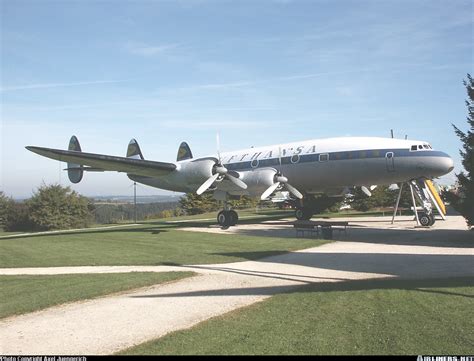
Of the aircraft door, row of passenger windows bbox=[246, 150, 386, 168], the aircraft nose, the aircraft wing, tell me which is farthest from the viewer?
row of passenger windows bbox=[246, 150, 386, 168]

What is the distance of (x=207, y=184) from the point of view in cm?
2575

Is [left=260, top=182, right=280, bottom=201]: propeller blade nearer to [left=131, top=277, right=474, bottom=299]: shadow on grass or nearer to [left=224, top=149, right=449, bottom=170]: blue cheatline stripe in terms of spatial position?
[left=224, top=149, right=449, bottom=170]: blue cheatline stripe

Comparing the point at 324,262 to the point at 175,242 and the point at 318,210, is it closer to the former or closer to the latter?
the point at 175,242

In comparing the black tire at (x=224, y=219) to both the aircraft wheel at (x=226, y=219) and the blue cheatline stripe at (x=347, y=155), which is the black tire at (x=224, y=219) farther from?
the blue cheatline stripe at (x=347, y=155)

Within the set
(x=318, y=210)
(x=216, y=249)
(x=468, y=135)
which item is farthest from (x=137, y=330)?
(x=318, y=210)

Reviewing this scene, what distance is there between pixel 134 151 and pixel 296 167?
15.4 m

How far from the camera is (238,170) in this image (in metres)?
29.5

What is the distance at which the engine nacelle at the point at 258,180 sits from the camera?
2636 cm

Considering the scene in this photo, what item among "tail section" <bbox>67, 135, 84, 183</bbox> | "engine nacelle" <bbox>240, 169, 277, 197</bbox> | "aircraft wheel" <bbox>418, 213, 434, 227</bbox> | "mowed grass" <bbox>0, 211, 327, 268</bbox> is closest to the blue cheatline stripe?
"engine nacelle" <bbox>240, 169, 277, 197</bbox>

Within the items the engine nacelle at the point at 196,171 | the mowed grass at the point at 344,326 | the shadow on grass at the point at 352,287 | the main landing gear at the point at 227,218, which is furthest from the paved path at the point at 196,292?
the main landing gear at the point at 227,218

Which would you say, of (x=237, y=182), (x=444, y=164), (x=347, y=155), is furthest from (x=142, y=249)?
(x=444, y=164)

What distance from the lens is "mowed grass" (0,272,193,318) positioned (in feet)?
30.9

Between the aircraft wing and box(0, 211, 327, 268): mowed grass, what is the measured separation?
179 inches

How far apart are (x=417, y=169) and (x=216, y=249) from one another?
12.6 metres
